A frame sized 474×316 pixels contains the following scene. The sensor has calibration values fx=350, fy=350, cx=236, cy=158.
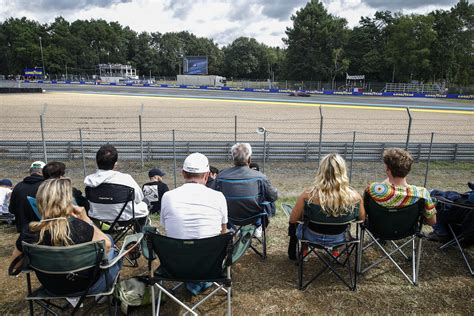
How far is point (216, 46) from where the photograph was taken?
113 meters

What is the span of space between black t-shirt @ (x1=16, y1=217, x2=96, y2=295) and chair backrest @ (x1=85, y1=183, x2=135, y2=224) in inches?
39.7

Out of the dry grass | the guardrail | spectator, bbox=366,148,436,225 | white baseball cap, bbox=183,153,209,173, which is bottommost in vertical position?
the guardrail

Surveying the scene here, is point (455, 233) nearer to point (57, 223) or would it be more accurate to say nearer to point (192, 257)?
point (192, 257)

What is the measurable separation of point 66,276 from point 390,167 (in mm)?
3026

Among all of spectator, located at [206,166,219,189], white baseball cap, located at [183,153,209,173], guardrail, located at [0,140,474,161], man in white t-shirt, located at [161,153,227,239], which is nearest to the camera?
man in white t-shirt, located at [161,153,227,239]

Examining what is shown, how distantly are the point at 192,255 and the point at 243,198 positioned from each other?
130 centimetres

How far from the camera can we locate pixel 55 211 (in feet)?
8.13

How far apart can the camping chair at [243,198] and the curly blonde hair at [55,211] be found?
1689mm

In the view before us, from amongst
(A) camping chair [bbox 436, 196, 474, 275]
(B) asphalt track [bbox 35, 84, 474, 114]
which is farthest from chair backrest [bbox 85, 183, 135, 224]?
(B) asphalt track [bbox 35, 84, 474, 114]

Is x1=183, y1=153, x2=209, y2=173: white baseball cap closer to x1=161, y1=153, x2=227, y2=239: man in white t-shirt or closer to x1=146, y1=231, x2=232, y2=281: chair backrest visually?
x1=161, y1=153, x2=227, y2=239: man in white t-shirt

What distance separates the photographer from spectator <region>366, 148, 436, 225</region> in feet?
11.0

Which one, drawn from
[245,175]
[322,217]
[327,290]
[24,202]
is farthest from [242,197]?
[24,202]

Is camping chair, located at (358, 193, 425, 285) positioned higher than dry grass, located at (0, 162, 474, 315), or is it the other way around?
camping chair, located at (358, 193, 425, 285)

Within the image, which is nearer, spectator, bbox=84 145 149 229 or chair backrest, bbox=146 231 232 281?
chair backrest, bbox=146 231 232 281
